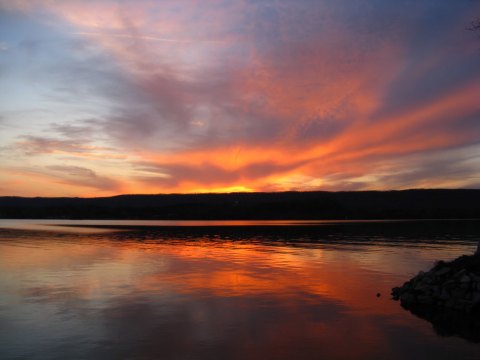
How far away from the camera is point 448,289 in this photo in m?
21.2

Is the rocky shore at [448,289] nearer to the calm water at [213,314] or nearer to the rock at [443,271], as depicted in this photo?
the rock at [443,271]

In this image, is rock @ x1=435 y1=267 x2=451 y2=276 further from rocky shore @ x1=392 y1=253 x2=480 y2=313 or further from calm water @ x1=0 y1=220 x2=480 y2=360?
calm water @ x1=0 y1=220 x2=480 y2=360

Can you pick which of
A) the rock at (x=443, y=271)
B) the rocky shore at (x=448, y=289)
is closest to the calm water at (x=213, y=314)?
the rocky shore at (x=448, y=289)

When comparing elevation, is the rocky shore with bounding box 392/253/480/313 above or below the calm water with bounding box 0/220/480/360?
above

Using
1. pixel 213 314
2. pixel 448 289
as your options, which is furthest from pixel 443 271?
pixel 213 314

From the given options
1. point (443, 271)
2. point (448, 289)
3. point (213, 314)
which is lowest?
point (213, 314)

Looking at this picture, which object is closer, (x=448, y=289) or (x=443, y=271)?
(x=448, y=289)

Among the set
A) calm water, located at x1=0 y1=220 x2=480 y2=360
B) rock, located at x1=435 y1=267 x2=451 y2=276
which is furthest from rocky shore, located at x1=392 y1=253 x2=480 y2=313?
calm water, located at x1=0 y1=220 x2=480 y2=360

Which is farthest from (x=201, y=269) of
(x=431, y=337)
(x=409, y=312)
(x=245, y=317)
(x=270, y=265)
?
(x=431, y=337)

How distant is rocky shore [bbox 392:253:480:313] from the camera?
66.4ft

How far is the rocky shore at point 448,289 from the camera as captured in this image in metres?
20.2

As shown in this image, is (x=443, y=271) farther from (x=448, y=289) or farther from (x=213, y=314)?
(x=213, y=314)

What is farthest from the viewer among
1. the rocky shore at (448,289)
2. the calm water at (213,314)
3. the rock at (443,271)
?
the rock at (443,271)

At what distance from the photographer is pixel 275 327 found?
17359mm
